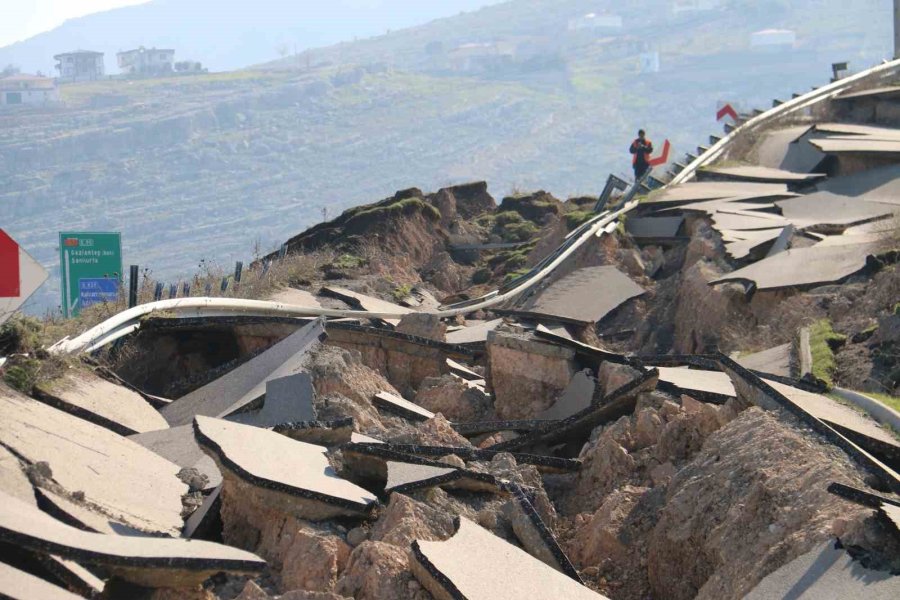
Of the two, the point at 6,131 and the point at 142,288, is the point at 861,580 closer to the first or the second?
the point at 142,288

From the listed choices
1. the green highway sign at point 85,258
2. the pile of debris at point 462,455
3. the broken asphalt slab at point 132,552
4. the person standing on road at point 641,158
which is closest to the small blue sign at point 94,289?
the green highway sign at point 85,258

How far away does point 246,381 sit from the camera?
10664 mm

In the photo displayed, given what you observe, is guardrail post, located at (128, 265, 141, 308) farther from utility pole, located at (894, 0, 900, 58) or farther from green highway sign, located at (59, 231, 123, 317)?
utility pole, located at (894, 0, 900, 58)

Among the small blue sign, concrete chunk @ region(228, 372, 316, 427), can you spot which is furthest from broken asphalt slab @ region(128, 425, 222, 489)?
the small blue sign

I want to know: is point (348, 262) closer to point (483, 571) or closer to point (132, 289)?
point (132, 289)

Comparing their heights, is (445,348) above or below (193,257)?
above

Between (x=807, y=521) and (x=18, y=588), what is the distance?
3.35 metres

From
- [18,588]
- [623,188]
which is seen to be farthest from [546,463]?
[623,188]

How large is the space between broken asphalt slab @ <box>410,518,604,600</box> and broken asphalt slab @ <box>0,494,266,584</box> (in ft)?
2.36

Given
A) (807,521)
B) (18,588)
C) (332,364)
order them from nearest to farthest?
1. (18,588)
2. (807,521)
3. (332,364)

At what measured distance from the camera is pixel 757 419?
7.94 m

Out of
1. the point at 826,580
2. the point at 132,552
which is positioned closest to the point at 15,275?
the point at 132,552

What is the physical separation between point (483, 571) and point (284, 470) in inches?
46.3

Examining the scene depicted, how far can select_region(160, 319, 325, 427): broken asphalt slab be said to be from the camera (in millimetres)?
10203
